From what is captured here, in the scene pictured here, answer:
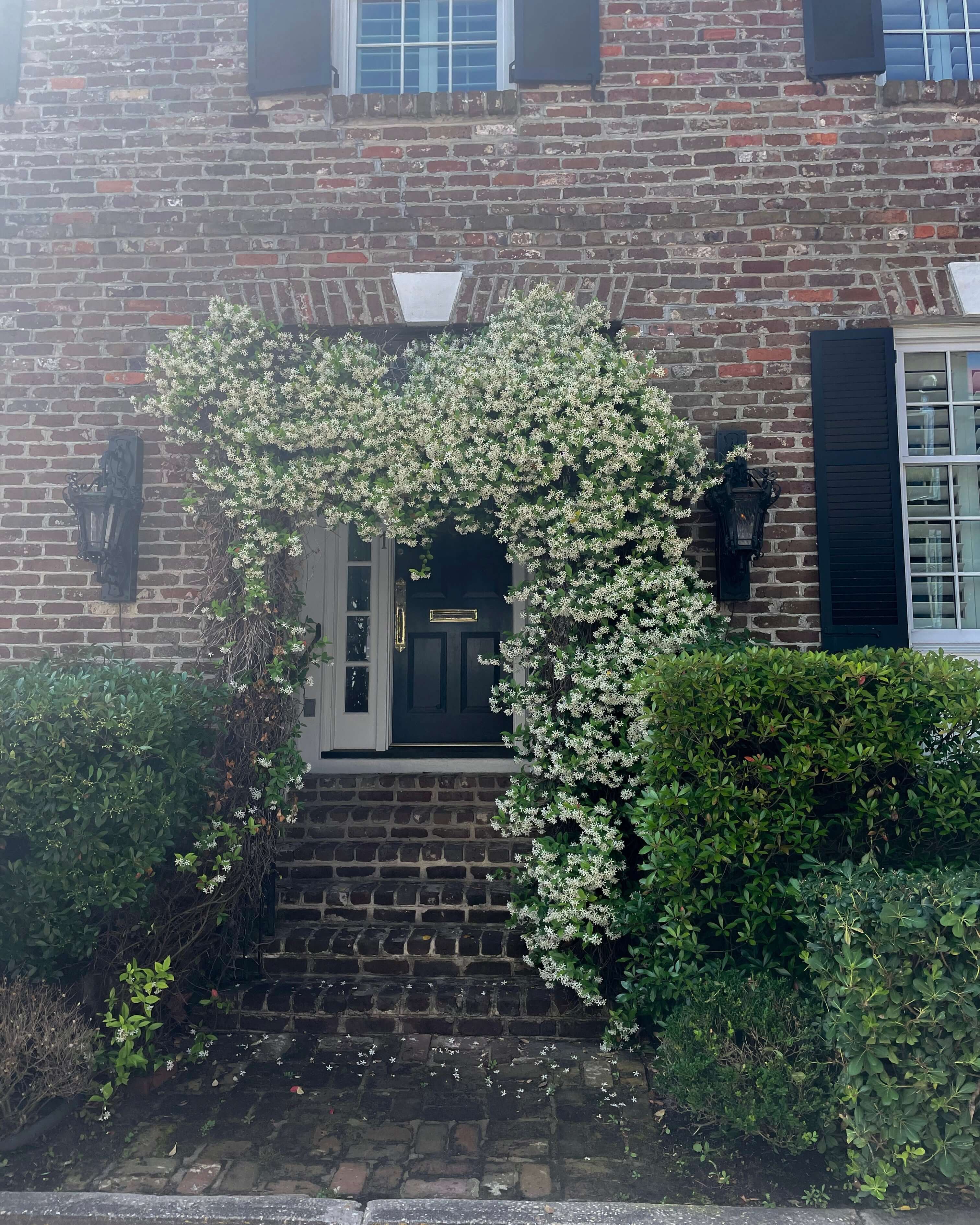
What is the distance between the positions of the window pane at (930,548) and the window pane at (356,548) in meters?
3.26

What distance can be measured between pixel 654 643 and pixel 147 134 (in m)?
3.93

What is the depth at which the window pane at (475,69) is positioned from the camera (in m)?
4.98

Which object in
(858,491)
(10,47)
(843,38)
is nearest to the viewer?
(858,491)

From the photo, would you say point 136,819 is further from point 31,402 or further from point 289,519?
point 31,402

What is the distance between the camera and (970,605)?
4.62 m

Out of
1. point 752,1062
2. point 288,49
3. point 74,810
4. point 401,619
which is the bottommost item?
point 752,1062

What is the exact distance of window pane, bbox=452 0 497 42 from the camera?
4.99m

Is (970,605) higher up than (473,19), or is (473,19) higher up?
(473,19)

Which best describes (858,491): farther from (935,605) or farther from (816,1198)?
(816,1198)

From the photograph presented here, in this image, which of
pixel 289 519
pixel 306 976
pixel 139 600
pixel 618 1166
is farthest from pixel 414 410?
pixel 618 1166

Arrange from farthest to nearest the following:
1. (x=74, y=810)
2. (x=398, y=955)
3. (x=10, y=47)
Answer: (x=10, y=47)
(x=398, y=955)
(x=74, y=810)

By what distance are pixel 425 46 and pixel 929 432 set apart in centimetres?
362

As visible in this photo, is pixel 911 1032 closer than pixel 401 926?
Yes

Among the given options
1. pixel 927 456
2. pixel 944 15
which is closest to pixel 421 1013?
pixel 927 456
